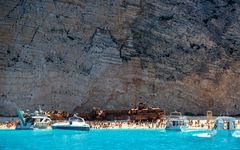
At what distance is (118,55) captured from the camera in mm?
51719

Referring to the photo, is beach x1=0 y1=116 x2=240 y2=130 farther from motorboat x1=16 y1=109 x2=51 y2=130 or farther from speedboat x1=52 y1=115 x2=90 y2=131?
speedboat x1=52 y1=115 x2=90 y2=131

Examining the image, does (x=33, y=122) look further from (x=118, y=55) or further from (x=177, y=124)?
(x=177, y=124)

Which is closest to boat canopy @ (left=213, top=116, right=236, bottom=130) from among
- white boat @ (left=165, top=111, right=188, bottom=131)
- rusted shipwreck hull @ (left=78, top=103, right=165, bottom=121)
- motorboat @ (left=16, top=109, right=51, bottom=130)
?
white boat @ (left=165, top=111, right=188, bottom=131)

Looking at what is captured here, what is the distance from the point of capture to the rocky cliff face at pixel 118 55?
51.0 meters

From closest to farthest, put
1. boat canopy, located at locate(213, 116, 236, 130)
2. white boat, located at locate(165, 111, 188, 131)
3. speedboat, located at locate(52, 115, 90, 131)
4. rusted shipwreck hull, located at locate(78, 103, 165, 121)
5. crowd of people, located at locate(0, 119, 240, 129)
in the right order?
boat canopy, located at locate(213, 116, 236, 130), white boat, located at locate(165, 111, 188, 131), speedboat, located at locate(52, 115, 90, 131), crowd of people, located at locate(0, 119, 240, 129), rusted shipwreck hull, located at locate(78, 103, 165, 121)

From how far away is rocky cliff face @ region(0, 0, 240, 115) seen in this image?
5097 cm

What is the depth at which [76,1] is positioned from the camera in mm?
52688

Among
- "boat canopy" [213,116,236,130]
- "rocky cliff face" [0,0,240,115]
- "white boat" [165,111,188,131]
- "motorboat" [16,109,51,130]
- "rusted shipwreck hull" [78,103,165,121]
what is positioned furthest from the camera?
"rocky cliff face" [0,0,240,115]

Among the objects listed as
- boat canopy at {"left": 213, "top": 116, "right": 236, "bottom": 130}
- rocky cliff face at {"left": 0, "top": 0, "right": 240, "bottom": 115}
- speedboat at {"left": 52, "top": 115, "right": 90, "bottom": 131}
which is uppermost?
rocky cliff face at {"left": 0, "top": 0, "right": 240, "bottom": 115}

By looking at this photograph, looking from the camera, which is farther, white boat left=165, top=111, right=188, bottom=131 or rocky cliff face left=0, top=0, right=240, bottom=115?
rocky cliff face left=0, top=0, right=240, bottom=115

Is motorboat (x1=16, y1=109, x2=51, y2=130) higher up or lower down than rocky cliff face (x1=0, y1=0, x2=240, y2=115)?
lower down

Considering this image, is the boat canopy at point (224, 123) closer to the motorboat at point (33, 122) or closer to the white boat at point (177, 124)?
the white boat at point (177, 124)

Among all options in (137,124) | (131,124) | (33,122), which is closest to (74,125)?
(33,122)

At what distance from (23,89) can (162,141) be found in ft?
71.7
